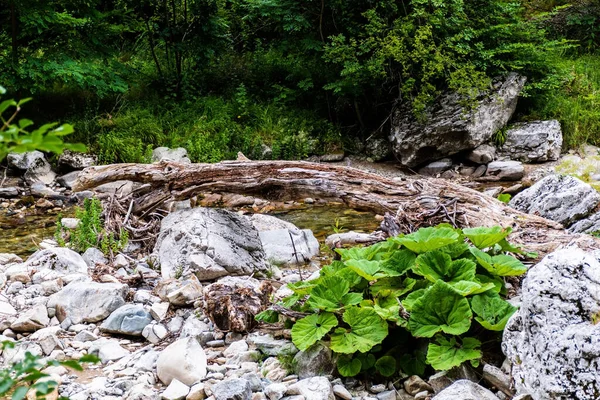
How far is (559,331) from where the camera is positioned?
7.71 feet

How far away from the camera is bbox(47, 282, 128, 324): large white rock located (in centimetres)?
403

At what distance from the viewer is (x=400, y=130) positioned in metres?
11.8

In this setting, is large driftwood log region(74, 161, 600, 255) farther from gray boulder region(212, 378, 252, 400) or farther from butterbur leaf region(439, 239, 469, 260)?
gray boulder region(212, 378, 252, 400)

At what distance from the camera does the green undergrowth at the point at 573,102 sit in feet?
38.8

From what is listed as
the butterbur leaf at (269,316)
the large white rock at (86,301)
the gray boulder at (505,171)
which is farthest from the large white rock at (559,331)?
the gray boulder at (505,171)

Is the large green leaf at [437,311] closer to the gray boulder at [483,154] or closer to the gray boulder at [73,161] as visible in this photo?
the gray boulder at [73,161]

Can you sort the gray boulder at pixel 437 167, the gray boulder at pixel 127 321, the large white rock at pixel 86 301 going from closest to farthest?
the gray boulder at pixel 127 321 → the large white rock at pixel 86 301 → the gray boulder at pixel 437 167

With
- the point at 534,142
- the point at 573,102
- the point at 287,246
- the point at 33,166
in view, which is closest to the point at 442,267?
the point at 287,246

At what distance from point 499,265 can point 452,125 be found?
28.3 feet

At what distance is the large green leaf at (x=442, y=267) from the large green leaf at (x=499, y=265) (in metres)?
0.16

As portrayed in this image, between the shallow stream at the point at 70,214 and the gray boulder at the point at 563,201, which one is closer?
the gray boulder at the point at 563,201

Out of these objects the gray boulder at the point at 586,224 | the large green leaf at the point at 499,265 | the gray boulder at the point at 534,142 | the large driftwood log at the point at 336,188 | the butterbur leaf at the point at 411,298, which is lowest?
the gray boulder at the point at 534,142

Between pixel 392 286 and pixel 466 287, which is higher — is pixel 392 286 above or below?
below

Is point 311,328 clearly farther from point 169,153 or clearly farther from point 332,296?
point 169,153
